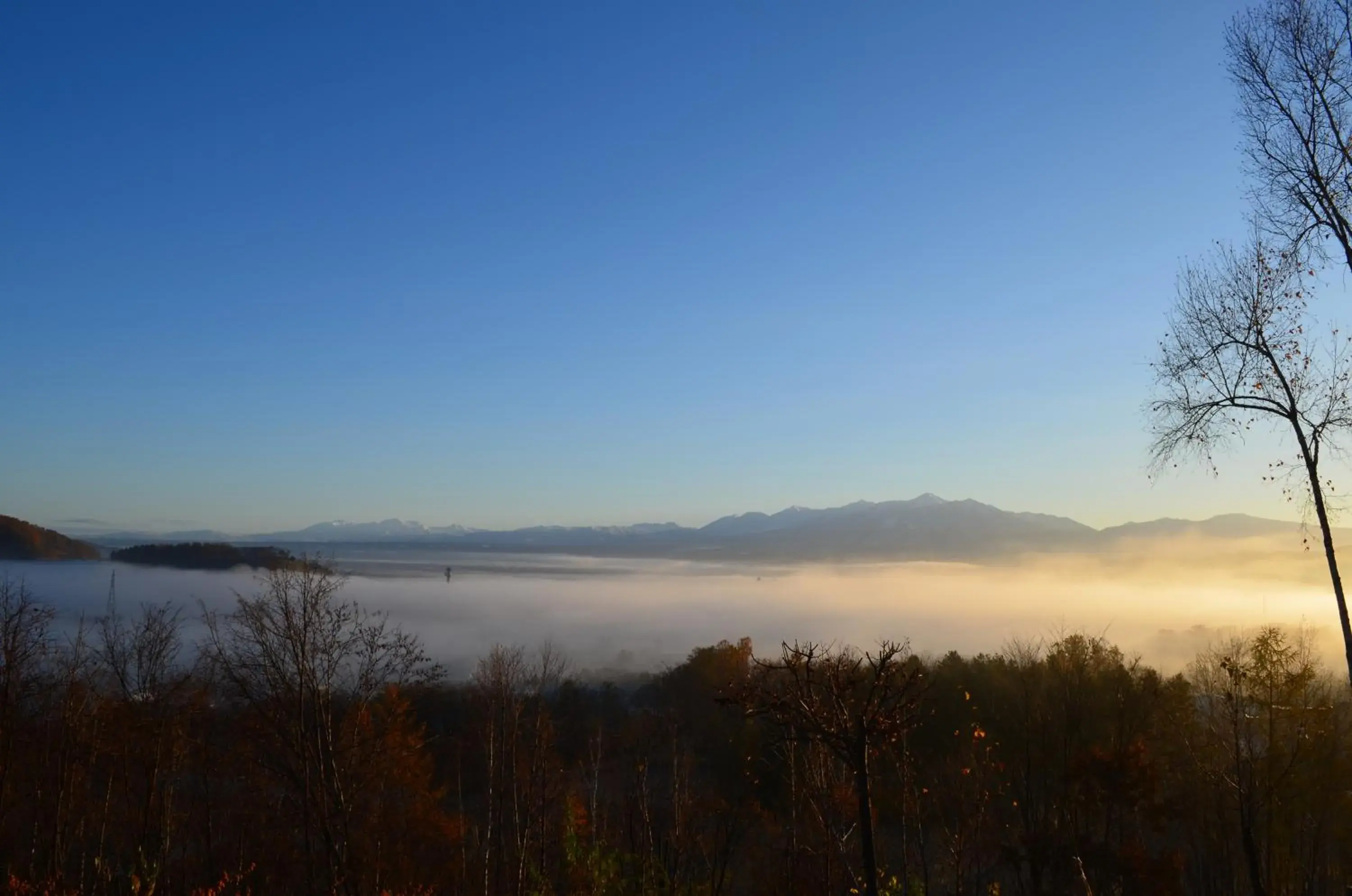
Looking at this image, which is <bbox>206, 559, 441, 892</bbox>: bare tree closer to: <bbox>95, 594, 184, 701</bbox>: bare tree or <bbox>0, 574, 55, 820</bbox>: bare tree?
<bbox>95, 594, 184, 701</bbox>: bare tree

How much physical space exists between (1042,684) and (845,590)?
479 ft

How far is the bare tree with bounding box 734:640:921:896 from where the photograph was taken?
8.52 metres

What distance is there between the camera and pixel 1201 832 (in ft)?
106

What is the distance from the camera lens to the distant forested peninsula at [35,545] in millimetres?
84812

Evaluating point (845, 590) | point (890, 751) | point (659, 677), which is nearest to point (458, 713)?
point (659, 677)

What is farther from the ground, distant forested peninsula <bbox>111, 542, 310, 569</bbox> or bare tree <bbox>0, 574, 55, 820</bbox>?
distant forested peninsula <bbox>111, 542, 310, 569</bbox>

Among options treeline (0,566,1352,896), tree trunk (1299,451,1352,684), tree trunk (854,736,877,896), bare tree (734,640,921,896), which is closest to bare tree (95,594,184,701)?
treeline (0,566,1352,896)

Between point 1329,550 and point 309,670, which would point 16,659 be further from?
point 1329,550

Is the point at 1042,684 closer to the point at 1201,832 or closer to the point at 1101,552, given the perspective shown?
the point at 1201,832

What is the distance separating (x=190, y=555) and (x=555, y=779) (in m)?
79.4

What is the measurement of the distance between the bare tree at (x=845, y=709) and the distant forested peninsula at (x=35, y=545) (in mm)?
90309

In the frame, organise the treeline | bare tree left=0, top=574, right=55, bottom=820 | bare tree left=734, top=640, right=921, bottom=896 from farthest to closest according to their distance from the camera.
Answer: bare tree left=0, top=574, right=55, bottom=820 < the treeline < bare tree left=734, top=640, right=921, bottom=896

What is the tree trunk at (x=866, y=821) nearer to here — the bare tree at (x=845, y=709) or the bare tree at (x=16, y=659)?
the bare tree at (x=845, y=709)

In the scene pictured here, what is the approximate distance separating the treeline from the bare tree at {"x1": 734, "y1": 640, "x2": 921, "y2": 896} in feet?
16.1
